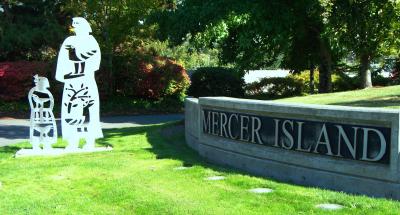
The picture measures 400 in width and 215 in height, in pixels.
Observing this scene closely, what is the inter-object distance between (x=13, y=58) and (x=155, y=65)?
752 centimetres

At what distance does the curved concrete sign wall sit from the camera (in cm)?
594

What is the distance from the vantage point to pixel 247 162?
25.8 ft

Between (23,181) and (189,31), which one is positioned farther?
(189,31)

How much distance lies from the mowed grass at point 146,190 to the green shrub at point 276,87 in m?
19.5

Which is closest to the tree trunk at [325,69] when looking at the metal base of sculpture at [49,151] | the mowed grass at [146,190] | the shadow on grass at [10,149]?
the metal base of sculpture at [49,151]

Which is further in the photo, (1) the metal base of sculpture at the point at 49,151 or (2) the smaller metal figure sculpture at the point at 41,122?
(2) the smaller metal figure sculpture at the point at 41,122

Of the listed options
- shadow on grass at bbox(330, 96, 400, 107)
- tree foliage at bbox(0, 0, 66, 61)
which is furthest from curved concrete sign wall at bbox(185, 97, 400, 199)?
tree foliage at bbox(0, 0, 66, 61)

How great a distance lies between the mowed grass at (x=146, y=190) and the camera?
5.55 meters

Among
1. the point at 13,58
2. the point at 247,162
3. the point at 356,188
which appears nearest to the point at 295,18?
the point at 247,162

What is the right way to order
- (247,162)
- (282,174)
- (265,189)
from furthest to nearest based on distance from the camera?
(247,162), (282,174), (265,189)

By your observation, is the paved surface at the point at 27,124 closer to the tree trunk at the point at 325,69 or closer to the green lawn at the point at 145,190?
the green lawn at the point at 145,190

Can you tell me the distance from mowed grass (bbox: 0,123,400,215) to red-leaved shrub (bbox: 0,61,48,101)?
1471 centimetres

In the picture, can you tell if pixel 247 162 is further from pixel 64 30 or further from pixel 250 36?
pixel 64 30

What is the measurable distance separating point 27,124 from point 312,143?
→ 46.8 ft
